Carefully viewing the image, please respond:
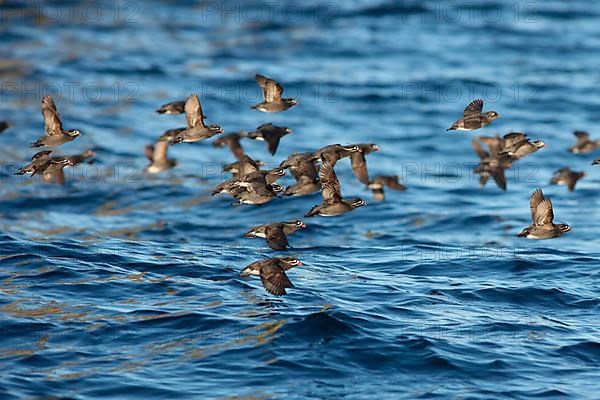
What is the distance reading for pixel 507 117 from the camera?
1409 inches

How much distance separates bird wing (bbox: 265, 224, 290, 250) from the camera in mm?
17219

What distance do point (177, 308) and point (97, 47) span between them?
26.0 meters

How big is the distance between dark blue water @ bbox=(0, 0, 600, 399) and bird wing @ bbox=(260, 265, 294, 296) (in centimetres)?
68

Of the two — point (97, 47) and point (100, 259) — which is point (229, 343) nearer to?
point (100, 259)

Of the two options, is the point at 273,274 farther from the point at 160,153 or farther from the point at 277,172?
the point at 160,153

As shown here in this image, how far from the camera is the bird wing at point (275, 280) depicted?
16.5 meters

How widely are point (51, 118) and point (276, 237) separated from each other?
4969 mm

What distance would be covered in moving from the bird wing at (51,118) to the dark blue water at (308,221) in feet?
7.89

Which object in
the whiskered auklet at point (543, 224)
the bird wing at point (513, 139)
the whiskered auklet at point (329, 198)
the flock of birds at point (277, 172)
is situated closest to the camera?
the flock of birds at point (277, 172)

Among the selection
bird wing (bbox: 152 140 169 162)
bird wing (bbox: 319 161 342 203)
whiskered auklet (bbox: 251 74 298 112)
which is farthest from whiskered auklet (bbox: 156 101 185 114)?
bird wing (bbox: 152 140 169 162)

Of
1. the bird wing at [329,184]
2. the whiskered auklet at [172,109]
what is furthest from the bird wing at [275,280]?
the whiskered auklet at [172,109]

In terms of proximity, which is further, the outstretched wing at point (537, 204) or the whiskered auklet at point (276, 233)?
the outstretched wing at point (537, 204)

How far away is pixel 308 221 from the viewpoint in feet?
83.6

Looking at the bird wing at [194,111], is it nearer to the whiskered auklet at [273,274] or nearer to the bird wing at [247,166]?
the bird wing at [247,166]
